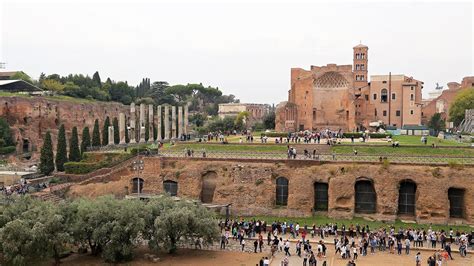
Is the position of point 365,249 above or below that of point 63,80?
below

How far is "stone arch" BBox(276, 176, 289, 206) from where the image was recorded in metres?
35.0

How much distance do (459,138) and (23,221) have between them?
4555cm

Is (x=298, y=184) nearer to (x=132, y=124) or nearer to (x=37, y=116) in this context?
(x=132, y=124)

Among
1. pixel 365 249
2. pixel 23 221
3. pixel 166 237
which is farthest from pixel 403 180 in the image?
pixel 23 221

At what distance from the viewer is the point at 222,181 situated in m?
35.7

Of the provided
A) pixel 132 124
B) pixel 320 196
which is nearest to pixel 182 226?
pixel 320 196

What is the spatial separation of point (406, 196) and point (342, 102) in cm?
3278

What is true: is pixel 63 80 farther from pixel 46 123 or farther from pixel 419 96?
pixel 419 96

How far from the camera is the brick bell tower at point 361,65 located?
73688 millimetres

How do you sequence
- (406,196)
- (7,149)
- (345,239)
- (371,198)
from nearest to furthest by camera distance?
(345,239)
(406,196)
(371,198)
(7,149)

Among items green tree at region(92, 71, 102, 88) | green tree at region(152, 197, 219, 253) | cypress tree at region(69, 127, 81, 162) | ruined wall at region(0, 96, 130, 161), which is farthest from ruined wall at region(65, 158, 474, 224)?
green tree at region(92, 71, 102, 88)

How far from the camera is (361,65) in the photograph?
242 feet

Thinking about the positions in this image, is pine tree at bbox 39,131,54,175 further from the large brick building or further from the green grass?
the large brick building

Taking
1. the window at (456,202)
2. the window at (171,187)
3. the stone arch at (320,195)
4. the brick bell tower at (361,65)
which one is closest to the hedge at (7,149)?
the window at (171,187)
